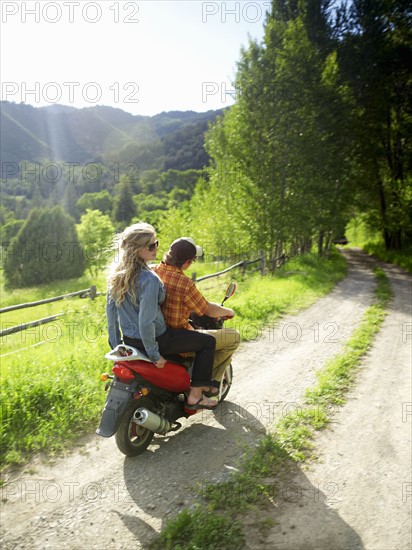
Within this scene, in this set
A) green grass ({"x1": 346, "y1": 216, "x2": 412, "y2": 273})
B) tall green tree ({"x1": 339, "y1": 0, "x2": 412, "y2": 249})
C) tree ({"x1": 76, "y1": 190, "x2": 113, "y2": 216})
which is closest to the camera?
tall green tree ({"x1": 339, "y1": 0, "x2": 412, "y2": 249})

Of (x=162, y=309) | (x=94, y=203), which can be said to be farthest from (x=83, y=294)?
(x=94, y=203)

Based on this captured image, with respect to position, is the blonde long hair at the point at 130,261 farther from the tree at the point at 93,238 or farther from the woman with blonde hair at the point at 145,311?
the tree at the point at 93,238

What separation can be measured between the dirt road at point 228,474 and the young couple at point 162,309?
723mm

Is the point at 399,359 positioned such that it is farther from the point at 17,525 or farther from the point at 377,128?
the point at 377,128

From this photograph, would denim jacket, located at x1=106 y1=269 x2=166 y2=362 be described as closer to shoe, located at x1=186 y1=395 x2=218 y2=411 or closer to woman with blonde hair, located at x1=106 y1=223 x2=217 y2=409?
woman with blonde hair, located at x1=106 y1=223 x2=217 y2=409

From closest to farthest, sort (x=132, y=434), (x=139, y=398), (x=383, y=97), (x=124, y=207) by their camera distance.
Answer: (x=139, y=398) → (x=132, y=434) → (x=383, y=97) → (x=124, y=207)

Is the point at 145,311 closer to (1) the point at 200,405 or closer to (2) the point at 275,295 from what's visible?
(1) the point at 200,405

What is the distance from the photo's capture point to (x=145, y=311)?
395 centimetres

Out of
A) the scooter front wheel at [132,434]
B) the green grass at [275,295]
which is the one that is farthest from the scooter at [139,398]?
the green grass at [275,295]

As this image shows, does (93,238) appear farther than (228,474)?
Yes

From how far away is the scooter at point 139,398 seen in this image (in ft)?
12.9

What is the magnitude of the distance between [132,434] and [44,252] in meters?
40.5

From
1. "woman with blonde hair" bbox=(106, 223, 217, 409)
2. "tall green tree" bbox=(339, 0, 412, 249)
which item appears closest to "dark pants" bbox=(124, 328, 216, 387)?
"woman with blonde hair" bbox=(106, 223, 217, 409)

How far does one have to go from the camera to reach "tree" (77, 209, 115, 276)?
42938 millimetres
